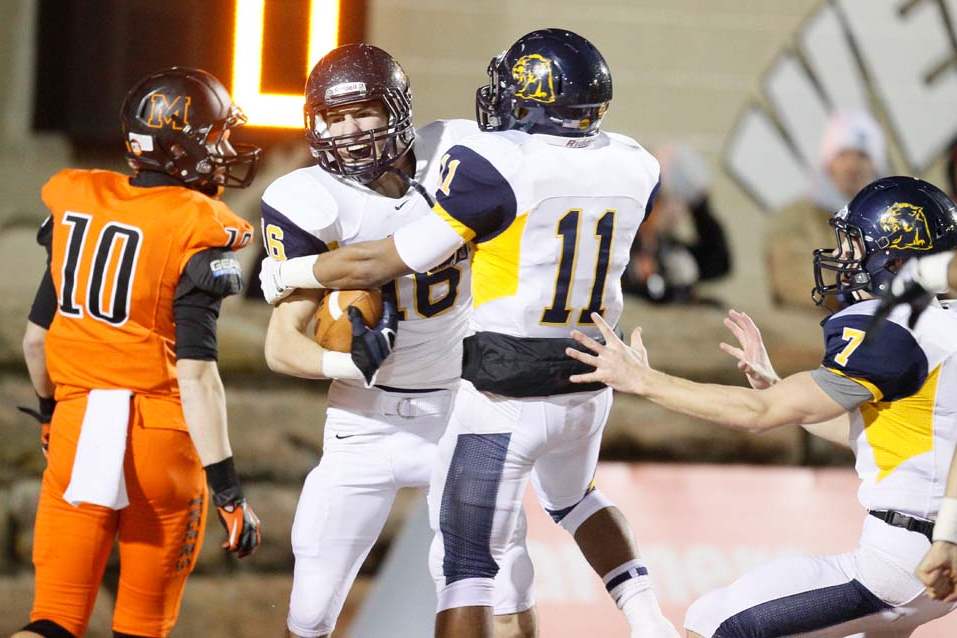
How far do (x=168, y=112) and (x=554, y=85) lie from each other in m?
0.92

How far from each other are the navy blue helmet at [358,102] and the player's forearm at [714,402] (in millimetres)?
814

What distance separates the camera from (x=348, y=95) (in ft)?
8.36

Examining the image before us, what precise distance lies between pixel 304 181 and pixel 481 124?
0.42 metres

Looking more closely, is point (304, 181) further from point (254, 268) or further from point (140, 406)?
point (254, 268)

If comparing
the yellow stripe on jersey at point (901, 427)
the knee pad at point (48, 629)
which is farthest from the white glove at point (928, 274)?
the knee pad at point (48, 629)

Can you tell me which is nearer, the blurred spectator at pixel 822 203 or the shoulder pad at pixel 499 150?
the shoulder pad at pixel 499 150

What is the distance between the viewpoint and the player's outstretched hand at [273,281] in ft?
8.15

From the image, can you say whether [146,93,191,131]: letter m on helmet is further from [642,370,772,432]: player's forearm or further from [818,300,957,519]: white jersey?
[818,300,957,519]: white jersey

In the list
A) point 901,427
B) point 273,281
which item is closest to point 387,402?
point 273,281

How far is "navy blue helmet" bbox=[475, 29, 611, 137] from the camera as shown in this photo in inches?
91.3

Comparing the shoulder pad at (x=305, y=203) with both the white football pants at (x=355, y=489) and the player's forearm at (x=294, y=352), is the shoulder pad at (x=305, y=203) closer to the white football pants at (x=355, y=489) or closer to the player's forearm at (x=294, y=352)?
the player's forearm at (x=294, y=352)

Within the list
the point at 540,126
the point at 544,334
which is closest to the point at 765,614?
the point at 544,334

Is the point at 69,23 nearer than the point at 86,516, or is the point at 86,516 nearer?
the point at 86,516

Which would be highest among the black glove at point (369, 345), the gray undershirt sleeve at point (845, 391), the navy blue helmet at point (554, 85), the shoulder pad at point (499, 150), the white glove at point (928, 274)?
the navy blue helmet at point (554, 85)
